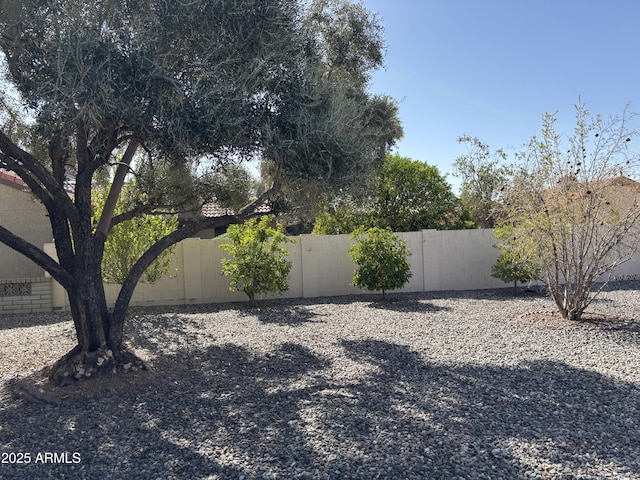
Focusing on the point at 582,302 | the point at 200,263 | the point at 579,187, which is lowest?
the point at 582,302

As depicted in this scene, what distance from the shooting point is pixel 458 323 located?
9.06 metres

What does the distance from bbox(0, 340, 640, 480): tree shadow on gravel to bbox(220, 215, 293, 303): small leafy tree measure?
5039mm

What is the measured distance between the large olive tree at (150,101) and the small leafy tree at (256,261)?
15.8ft

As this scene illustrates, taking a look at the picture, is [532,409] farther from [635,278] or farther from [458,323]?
[635,278]

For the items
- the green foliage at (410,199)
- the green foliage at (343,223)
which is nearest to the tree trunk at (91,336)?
the green foliage at (343,223)

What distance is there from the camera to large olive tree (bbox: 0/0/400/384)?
5.17 metres

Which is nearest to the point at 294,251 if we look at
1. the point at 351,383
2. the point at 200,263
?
the point at 200,263

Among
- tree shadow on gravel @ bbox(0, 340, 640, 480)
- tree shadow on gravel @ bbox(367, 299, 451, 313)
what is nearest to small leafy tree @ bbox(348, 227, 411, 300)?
tree shadow on gravel @ bbox(367, 299, 451, 313)

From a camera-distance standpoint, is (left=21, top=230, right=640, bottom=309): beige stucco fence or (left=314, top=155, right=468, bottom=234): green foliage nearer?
(left=21, top=230, right=640, bottom=309): beige stucco fence

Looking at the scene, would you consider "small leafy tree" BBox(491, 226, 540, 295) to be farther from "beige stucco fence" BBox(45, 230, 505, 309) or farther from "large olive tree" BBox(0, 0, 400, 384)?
"large olive tree" BBox(0, 0, 400, 384)

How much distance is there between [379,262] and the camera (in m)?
12.1

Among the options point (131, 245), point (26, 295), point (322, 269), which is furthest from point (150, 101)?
point (322, 269)

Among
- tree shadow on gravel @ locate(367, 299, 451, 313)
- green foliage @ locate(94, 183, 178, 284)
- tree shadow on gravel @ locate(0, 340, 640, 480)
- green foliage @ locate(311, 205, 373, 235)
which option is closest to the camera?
tree shadow on gravel @ locate(0, 340, 640, 480)

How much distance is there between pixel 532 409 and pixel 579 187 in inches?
202
